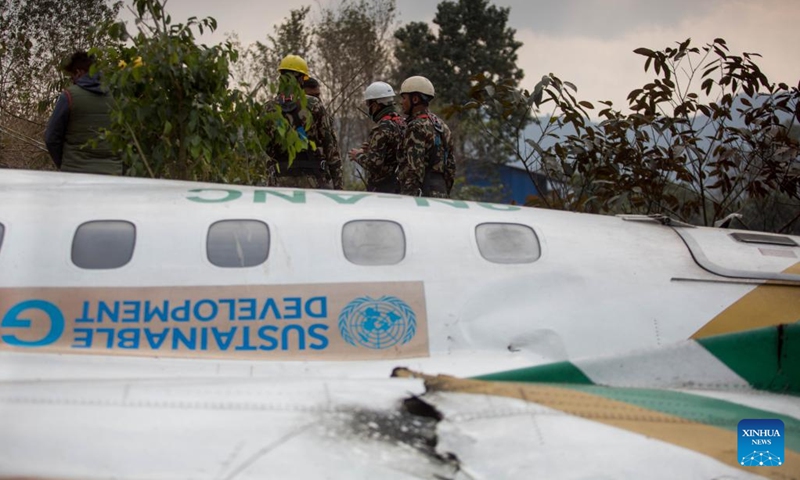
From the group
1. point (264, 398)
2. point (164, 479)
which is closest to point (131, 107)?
point (264, 398)

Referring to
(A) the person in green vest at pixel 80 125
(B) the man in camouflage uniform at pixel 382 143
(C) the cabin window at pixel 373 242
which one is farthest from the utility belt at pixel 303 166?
(C) the cabin window at pixel 373 242

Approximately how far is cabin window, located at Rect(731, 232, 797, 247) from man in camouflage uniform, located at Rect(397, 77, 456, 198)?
3.44 metres

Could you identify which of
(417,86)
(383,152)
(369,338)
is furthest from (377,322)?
(417,86)

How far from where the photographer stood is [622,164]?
9.52 meters

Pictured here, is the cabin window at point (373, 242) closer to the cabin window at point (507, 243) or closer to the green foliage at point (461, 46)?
the cabin window at point (507, 243)

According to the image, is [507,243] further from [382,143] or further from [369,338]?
[382,143]

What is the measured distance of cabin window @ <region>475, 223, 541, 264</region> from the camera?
5676 millimetres

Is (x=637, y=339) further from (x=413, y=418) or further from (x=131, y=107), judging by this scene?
(x=131, y=107)

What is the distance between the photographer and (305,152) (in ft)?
29.8

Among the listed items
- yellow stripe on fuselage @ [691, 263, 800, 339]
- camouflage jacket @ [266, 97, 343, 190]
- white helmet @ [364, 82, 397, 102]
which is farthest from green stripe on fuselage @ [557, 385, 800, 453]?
white helmet @ [364, 82, 397, 102]

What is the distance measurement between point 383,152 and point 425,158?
47 centimetres

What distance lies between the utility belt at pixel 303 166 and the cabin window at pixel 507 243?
11.9 feet

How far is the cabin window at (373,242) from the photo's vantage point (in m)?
5.47

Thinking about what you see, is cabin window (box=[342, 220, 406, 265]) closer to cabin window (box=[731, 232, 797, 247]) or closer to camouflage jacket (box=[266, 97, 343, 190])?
cabin window (box=[731, 232, 797, 247])
